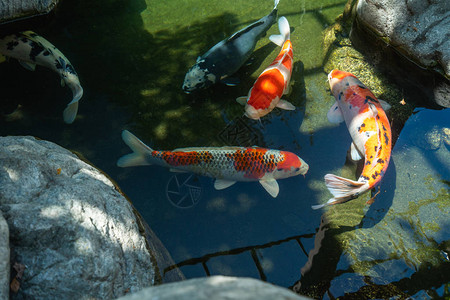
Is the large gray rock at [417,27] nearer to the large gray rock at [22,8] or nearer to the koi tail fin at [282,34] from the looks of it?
the koi tail fin at [282,34]

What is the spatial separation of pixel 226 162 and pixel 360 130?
176cm

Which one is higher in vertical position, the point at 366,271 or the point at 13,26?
the point at 13,26

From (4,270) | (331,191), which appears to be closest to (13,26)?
(4,270)

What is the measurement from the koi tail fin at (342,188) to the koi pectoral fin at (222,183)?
1.01m

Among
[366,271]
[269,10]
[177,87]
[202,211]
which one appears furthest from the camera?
[269,10]

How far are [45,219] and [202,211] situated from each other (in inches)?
72.0

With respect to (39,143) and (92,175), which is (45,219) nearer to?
(92,175)

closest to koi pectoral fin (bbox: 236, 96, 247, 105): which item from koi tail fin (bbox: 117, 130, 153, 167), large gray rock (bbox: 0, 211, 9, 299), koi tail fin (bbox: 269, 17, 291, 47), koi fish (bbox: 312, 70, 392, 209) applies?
koi fish (bbox: 312, 70, 392, 209)

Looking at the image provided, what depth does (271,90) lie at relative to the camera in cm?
471

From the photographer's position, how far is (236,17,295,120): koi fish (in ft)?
15.3

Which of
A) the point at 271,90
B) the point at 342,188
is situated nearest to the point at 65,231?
the point at 342,188

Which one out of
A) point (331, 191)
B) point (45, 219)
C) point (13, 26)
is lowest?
point (331, 191)

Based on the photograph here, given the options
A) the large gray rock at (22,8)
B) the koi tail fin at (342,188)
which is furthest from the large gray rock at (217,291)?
the large gray rock at (22,8)

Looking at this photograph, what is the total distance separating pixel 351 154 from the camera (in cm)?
449
